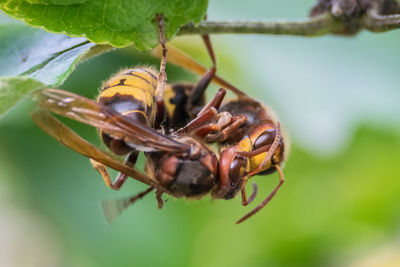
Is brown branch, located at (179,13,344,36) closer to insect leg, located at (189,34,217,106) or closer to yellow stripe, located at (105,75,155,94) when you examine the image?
yellow stripe, located at (105,75,155,94)

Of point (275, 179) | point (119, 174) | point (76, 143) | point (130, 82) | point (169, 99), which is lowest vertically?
point (275, 179)

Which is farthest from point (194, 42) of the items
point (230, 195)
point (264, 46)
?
point (230, 195)

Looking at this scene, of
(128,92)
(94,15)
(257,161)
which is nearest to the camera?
(94,15)

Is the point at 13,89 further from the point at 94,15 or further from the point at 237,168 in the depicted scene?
the point at 237,168

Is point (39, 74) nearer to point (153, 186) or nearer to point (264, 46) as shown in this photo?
point (153, 186)

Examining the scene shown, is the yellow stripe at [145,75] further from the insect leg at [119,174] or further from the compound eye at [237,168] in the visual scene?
the compound eye at [237,168]

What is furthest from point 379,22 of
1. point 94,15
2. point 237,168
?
point 94,15

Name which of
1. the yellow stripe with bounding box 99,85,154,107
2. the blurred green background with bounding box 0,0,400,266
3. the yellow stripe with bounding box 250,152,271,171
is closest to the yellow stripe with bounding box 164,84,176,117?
the yellow stripe with bounding box 99,85,154,107
